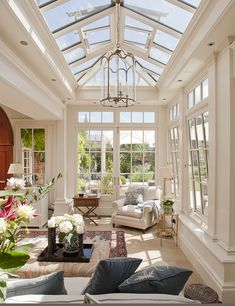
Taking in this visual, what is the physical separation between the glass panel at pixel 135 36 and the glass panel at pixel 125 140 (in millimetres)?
2640

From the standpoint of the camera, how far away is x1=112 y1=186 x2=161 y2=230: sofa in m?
5.21

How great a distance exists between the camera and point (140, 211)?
17.4 feet

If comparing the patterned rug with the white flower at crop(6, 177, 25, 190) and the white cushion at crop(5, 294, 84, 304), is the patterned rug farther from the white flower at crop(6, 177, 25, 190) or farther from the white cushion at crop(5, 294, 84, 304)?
the white flower at crop(6, 177, 25, 190)

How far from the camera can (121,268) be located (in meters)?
1.68

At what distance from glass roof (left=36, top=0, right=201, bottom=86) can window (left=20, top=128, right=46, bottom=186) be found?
1.98m

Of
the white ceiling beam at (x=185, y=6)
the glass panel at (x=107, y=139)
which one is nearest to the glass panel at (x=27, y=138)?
the glass panel at (x=107, y=139)

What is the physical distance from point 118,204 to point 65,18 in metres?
3.77

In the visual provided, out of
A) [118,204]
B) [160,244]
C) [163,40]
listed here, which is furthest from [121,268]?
[118,204]

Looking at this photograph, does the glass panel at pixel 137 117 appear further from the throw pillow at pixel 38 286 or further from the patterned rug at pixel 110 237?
the throw pillow at pixel 38 286

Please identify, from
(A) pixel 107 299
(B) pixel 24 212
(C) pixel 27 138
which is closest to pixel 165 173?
(C) pixel 27 138

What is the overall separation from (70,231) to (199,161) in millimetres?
2284

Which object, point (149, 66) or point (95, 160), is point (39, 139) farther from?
point (149, 66)

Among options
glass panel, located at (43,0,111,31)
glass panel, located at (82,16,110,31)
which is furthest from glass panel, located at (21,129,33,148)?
glass panel, located at (43,0,111,31)

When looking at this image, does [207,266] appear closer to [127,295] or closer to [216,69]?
[127,295]
